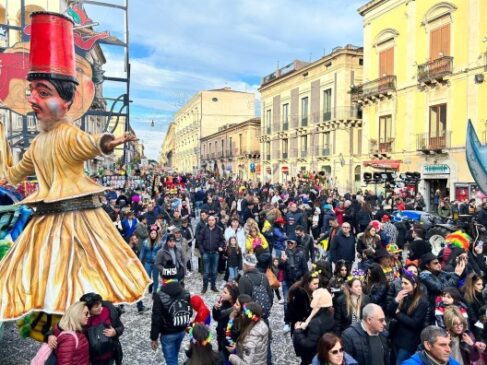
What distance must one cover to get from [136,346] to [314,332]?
298cm

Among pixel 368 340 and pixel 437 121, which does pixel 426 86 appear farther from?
pixel 368 340

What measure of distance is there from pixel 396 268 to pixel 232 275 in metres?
3.27

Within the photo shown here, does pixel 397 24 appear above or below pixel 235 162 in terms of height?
above

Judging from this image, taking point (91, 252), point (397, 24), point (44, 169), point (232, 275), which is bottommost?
point (232, 275)

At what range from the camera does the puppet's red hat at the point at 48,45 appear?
13.4 ft

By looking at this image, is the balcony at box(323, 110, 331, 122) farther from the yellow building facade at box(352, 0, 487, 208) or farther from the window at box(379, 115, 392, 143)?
the window at box(379, 115, 392, 143)

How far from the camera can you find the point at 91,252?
167 inches

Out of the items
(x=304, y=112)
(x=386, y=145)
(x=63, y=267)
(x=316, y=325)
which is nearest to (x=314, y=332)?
(x=316, y=325)

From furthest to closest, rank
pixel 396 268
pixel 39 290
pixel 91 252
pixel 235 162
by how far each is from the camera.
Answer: pixel 235 162, pixel 396 268, pixel 91 252, pixel 39 290

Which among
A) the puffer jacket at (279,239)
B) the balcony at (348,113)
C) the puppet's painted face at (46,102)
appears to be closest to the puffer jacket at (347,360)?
the puppet's painted face at (46,102)

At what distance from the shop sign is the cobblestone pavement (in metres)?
16.6

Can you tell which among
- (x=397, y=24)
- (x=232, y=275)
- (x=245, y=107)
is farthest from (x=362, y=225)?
(x=245, y=107)

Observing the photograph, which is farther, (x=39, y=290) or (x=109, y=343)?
(x=39, y=290)

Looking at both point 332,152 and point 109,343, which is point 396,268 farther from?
point 332,152
